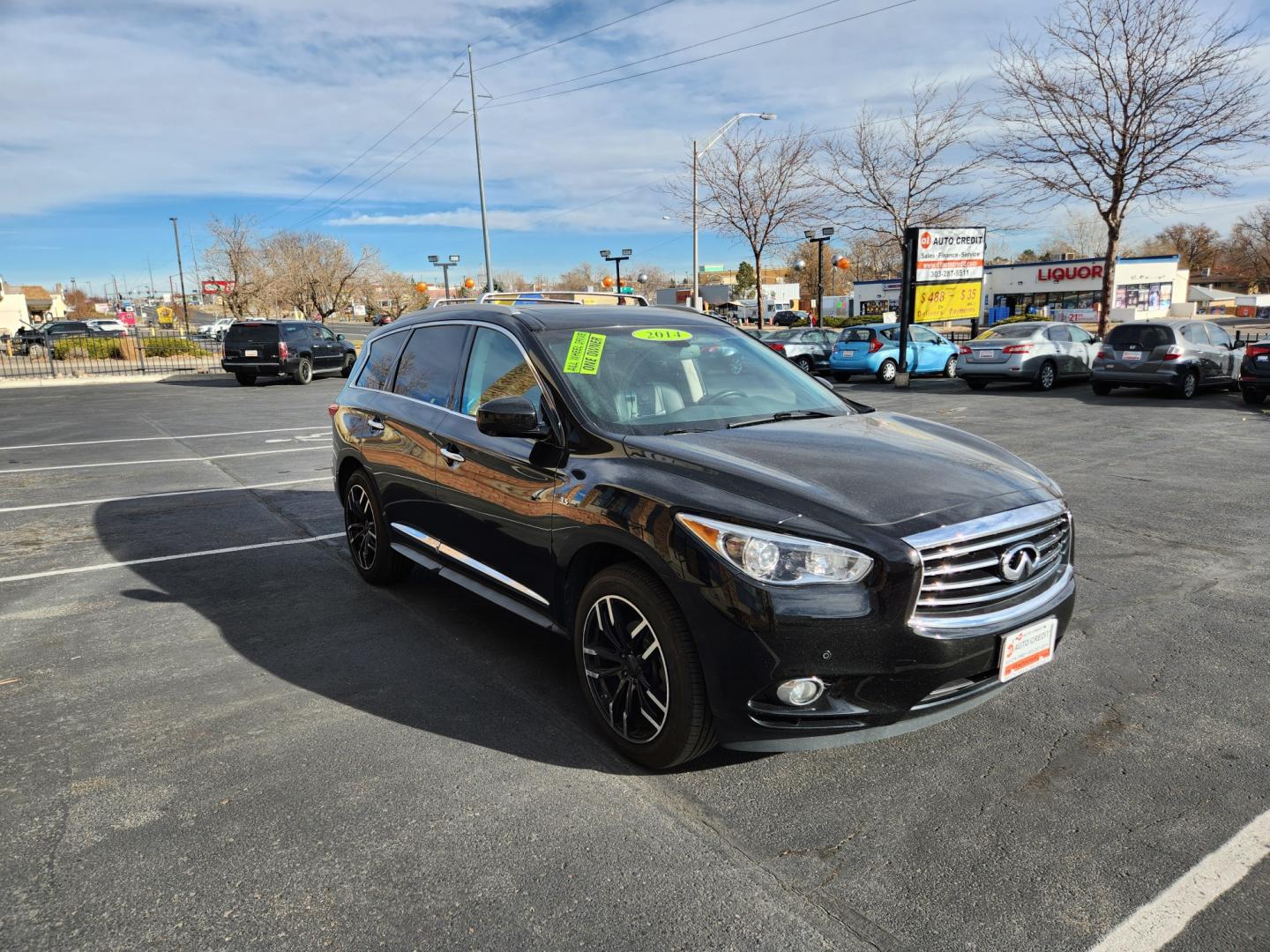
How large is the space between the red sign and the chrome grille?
56627 mm

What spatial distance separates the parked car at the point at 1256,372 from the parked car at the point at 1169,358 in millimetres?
1138

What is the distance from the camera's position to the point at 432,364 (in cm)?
471

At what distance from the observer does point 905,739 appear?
3.35 meters

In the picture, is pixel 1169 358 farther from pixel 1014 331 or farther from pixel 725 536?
pixel 725 536

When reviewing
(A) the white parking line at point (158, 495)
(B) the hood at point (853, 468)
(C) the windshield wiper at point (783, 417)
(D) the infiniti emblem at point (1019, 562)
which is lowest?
(A) the white parking line at point (158, 495)

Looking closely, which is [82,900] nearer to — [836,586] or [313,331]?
[836,586]

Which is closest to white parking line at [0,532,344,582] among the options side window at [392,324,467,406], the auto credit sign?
side window at [392,324,467,406]

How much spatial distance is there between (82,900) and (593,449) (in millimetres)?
2238

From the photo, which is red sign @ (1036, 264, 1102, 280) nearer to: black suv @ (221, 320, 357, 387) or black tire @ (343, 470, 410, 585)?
black suv @ (221, 320, 357, 387)

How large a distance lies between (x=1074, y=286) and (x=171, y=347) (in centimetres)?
5272

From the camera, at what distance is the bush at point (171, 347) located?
1302 inches

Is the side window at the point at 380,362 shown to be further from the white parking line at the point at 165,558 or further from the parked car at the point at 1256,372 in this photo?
the parked car at the point at 1256,372

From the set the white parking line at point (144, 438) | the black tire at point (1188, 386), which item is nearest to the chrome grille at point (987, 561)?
the white parking line at point (144, 438)

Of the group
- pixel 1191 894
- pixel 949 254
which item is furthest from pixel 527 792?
pixel 949 254
